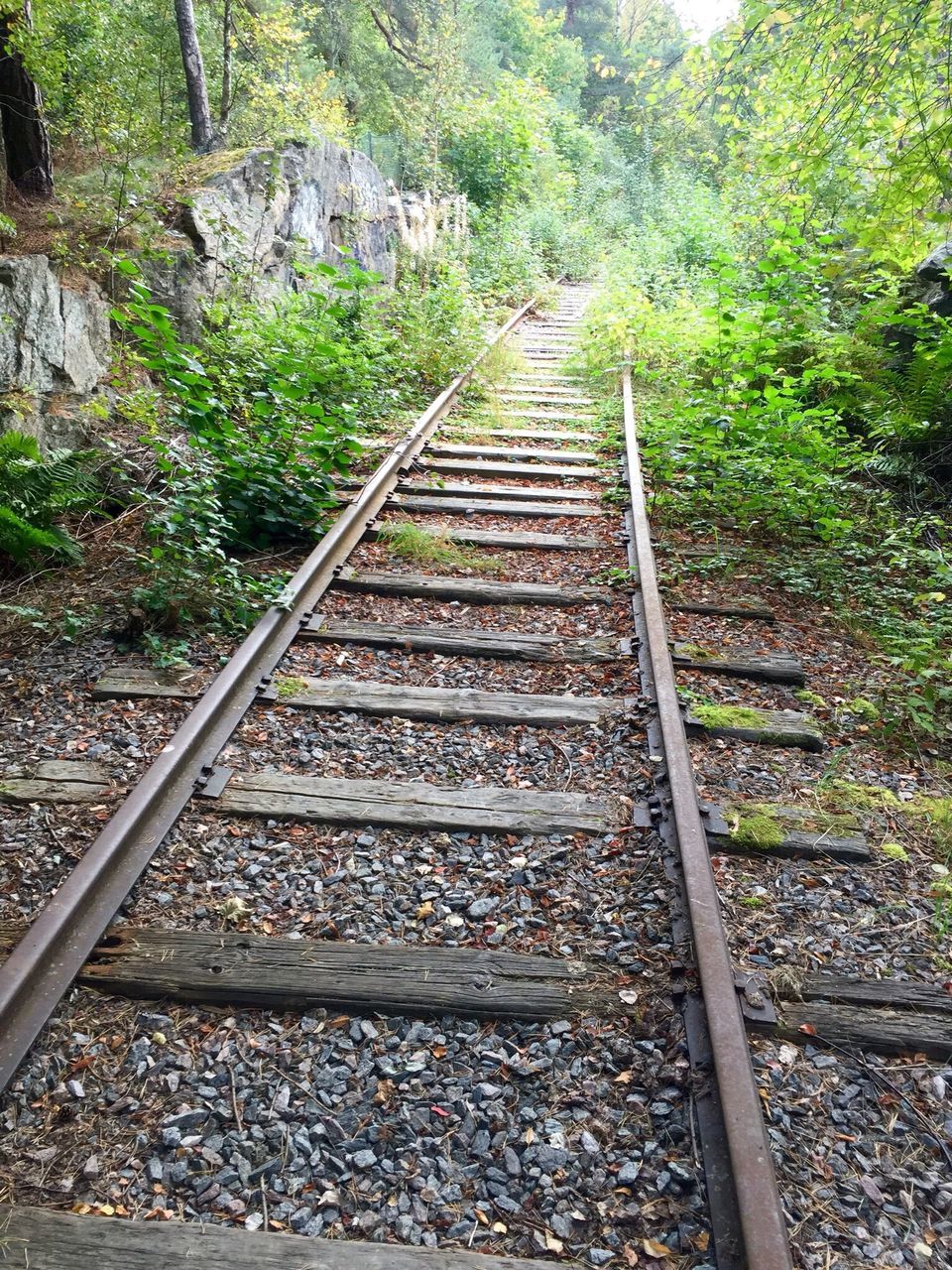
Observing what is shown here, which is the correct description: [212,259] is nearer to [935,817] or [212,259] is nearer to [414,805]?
[414,805]

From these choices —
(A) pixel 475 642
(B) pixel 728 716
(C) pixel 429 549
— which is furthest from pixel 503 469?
(B) pixel 728 716

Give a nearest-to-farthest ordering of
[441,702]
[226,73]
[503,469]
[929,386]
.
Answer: [441,702]
[929,386]
[503,469]
[226,73]

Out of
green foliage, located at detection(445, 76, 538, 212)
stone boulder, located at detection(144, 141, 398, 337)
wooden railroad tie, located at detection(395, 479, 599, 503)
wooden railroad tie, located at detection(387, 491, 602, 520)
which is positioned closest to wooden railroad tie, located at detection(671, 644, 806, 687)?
wooden railroad tie, located at detection(387, 491, 602, 520)

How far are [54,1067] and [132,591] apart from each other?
2.47 m

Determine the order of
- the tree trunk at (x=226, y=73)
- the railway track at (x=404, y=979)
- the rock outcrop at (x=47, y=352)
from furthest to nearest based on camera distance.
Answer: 1. the tree trunk at (x=226, y=73)
2. the rock outcrop at (x=47, y=352)
3. the railway track at (x=404, y=979)

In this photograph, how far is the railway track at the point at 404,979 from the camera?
5.50ft

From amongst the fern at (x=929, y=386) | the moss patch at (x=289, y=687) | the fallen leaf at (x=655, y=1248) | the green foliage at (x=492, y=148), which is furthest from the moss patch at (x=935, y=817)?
the green foliage at (x=492, y=148)

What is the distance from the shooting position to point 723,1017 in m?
2.00

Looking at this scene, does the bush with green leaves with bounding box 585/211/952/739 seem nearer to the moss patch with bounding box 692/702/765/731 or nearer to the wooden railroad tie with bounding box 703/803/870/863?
the moss patch with bounding box 692/702/765/731

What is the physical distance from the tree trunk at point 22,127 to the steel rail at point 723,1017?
6546 mm

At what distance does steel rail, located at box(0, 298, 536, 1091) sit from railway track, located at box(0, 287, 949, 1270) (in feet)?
0.03

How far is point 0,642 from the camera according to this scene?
3822mm

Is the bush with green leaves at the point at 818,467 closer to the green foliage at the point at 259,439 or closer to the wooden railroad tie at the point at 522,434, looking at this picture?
the wooden railroad tie at the point at 522,434

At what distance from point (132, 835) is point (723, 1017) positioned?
1.77 m
